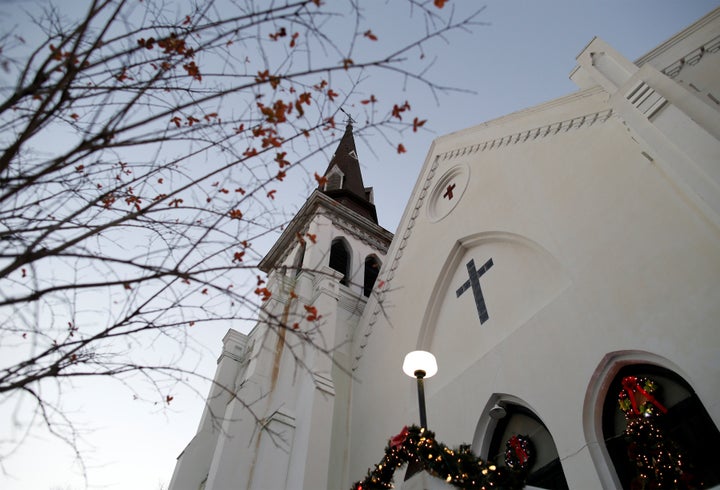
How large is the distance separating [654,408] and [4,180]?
596cm

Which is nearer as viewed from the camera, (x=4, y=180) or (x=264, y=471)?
(x=4, y=180)

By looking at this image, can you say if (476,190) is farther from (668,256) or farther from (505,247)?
(668,256)

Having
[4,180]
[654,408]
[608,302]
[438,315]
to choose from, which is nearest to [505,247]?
[438,315]

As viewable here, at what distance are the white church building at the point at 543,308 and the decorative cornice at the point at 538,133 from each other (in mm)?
32

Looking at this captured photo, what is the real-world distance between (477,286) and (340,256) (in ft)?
28.6

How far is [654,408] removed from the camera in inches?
190

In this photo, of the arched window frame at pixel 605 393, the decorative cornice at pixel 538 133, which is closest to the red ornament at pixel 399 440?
the arched window frame at pixel 605 393

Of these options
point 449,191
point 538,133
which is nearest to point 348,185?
point 449,191

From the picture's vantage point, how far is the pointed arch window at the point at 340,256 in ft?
52.9

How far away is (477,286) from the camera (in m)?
8.51

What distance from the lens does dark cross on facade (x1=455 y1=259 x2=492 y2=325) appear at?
8000 mm

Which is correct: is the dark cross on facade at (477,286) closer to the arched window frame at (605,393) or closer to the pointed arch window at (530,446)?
the pointed arch window at (530,446)

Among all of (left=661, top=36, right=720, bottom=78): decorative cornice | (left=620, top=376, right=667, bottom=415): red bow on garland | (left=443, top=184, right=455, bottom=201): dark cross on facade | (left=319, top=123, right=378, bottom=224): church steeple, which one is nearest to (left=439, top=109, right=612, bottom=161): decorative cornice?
(left=443, top=184, right=455, bottom=201): dark cross on facade

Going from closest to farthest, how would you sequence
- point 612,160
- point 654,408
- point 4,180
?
point 4,180
point 654,408
point 612,160
